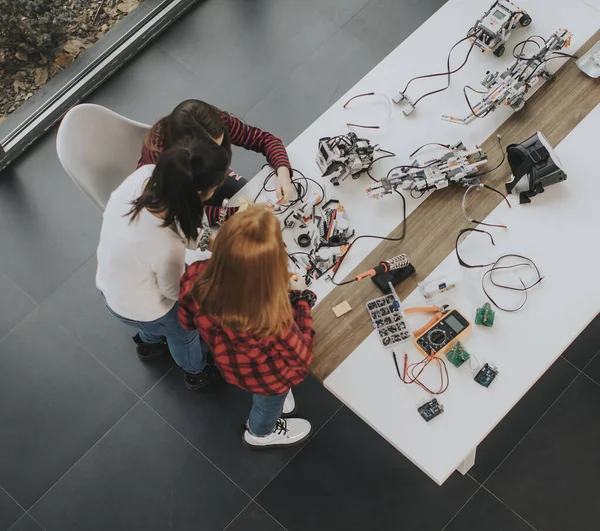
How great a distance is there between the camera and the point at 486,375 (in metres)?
1.93

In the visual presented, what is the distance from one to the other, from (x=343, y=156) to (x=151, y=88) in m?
1.56

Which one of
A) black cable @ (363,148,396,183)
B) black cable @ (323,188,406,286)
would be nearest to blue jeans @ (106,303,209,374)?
black cable @ (323,188,406,286)

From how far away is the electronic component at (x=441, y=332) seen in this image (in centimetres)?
195

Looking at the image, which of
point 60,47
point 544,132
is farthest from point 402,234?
point 60,47

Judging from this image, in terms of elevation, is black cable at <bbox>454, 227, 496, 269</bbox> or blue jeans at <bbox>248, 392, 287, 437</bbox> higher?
black cable at <bbox>454, 227, 496, 269</bbox>

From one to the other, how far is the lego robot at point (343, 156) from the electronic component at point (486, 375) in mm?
749

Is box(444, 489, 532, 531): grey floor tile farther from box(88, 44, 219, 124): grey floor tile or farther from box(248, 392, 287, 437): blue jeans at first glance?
box(88, 44, 219, 124): grey floor tile

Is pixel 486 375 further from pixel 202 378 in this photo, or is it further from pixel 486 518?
pixel 202 378

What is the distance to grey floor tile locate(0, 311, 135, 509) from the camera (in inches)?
105

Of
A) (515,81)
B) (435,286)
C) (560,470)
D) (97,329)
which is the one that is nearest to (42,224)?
(97,329)

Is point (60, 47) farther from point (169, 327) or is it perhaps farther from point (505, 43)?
point (505, 43)

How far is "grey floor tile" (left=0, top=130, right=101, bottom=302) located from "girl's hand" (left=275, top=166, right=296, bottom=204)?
4.12ft

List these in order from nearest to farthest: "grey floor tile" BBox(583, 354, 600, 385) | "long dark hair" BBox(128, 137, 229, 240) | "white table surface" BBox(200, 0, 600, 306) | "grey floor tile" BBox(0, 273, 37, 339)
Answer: "long dark hair" BBox(128, 137, 229, 240) < "white table surface" BBox(200, 0, 600, 306) < "grey floor tile" BBox(583, 354, 600, 385) < "grey floor tile" BBox(0, 273, 37, 339)

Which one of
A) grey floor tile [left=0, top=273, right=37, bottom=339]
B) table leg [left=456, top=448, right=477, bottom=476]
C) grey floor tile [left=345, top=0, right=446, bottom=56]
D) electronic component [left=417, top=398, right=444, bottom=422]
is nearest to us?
electronic component [left=417, top=398, right=444, bottom=422]
